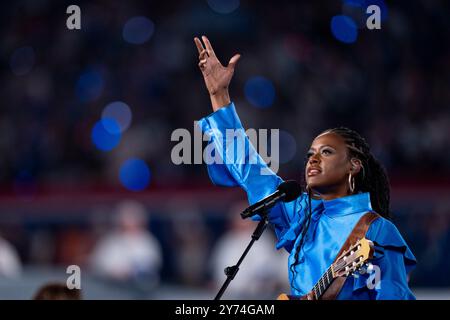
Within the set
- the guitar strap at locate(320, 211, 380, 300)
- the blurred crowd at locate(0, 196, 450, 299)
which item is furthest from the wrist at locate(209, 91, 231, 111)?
the blurred crowd at locate(0, 196, 450, 299)

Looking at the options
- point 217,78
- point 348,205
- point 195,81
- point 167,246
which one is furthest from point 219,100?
point 195,81

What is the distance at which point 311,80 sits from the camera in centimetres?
1120

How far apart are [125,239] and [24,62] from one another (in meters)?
3.38

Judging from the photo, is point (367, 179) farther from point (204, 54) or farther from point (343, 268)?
point (204, 54)

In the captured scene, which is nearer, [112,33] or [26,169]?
[26,169]

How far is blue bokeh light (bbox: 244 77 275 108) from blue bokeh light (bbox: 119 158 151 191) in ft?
4.51

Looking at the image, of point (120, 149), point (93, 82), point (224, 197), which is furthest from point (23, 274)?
point (93, 82)

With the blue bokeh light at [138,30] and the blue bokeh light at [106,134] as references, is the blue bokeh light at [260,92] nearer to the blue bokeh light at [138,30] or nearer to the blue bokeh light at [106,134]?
the blue bokeh light at [106,134]

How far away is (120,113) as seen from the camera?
1131 centimetres

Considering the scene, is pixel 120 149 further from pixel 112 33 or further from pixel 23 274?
pixel 23 274

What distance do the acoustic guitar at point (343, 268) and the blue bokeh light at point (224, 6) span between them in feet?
28.3

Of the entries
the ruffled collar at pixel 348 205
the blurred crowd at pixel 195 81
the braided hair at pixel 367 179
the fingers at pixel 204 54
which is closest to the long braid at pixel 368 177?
the braided hair at pixel 367 179
